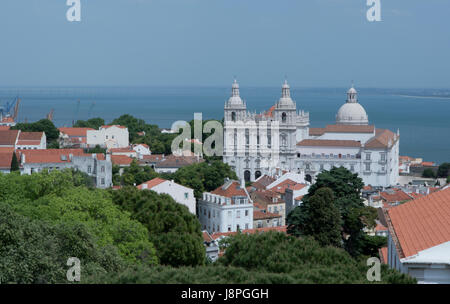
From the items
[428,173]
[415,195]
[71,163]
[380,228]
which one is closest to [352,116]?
[428,173]

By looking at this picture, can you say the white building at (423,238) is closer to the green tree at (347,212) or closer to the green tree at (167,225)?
the green tree at (167,225)

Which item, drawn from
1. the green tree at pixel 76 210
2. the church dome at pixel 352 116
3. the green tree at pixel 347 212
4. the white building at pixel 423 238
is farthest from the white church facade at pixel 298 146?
the white building at pixel 423 238

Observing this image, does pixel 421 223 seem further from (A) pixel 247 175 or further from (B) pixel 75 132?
(B) pixel 75 132

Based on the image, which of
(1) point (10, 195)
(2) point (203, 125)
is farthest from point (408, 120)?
(1) point (10, 195)

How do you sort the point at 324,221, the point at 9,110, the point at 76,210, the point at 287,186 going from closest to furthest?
1. the point at 76,210
2. the point at 324,221
3. the point at 287,186
4. the point at 9,110

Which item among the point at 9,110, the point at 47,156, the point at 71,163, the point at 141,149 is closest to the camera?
the point at 71,163

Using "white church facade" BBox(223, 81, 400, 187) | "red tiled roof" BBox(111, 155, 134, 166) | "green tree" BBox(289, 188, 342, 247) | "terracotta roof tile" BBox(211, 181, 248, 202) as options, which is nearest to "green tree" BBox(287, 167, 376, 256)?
"green tree" BBox(289, 188, 342, 247)
